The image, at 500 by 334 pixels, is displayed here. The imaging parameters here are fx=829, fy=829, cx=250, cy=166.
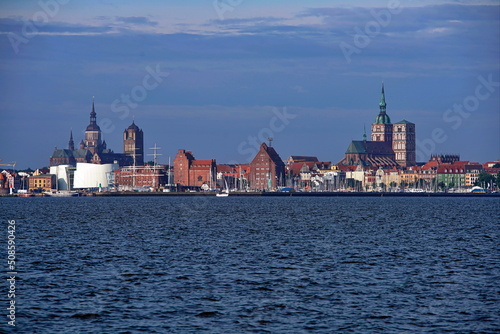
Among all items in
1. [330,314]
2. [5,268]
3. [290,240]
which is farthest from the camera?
[290,240]

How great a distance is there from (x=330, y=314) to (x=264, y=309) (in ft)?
6.89

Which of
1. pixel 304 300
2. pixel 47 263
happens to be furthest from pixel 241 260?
pixel 304 300

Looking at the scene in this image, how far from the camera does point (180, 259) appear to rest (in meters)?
37.9

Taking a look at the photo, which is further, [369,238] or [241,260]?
[369,238]

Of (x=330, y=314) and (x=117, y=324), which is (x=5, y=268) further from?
(x=330, y=314)

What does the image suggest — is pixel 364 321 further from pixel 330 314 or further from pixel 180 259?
pixel 180 259

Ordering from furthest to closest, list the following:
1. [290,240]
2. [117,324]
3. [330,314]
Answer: [290,240], [330,314], [117,324]

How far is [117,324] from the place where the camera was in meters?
22.9

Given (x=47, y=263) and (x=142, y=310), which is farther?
(x=47, y=263)

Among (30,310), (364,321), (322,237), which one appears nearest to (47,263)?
(30,310)

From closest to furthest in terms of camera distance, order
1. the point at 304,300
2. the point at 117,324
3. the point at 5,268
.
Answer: the point at 117,324, the point at 304,300, the point at 5,268

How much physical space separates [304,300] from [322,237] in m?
26.0

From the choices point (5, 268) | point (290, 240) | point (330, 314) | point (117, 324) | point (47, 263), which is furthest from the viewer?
point (290, 240)

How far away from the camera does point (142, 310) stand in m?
24.8
